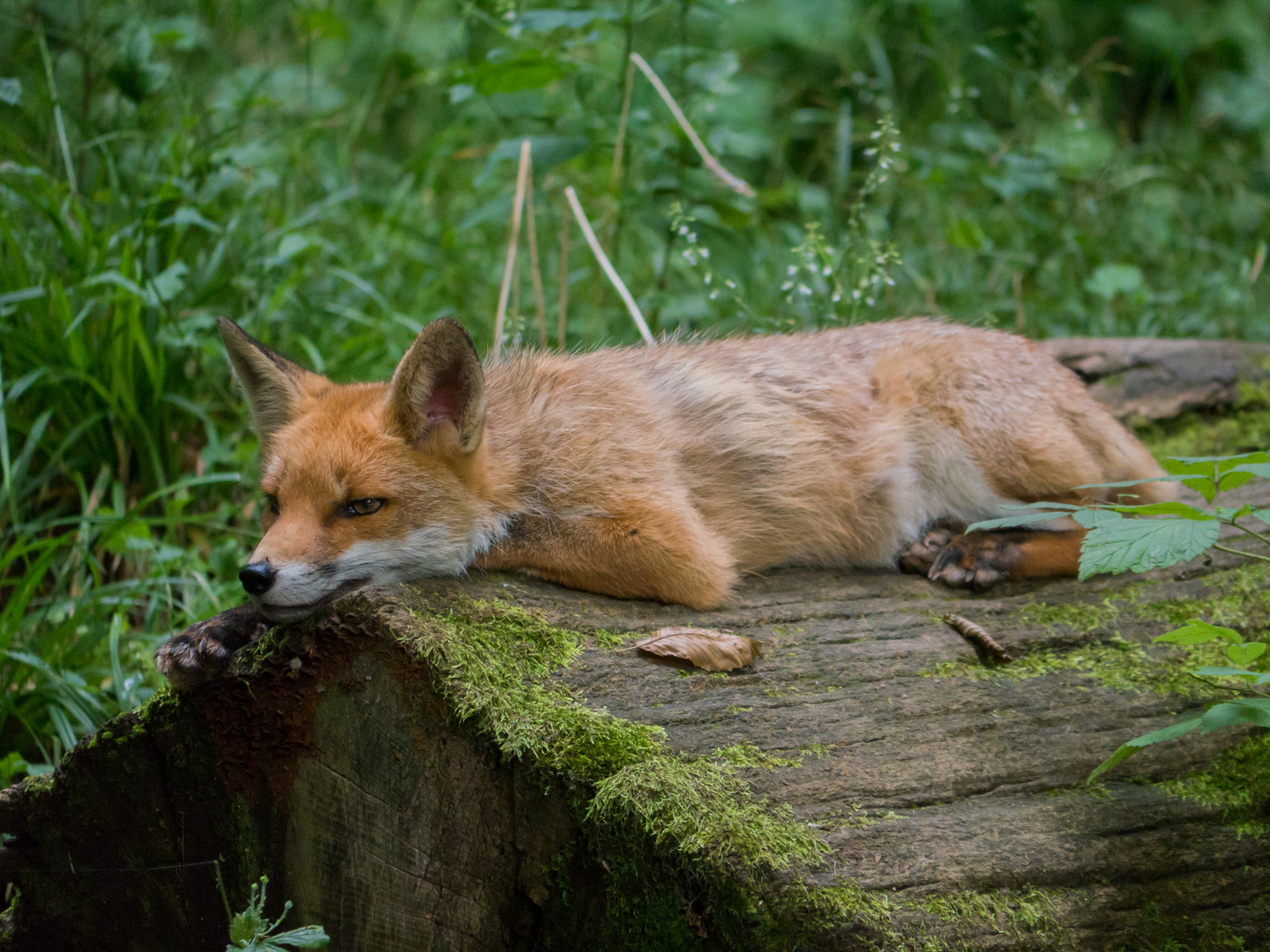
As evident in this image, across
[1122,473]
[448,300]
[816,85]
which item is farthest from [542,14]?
[816,85]

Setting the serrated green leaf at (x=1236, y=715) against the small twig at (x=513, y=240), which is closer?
the serrated green leaf at (x=1236, y=715)

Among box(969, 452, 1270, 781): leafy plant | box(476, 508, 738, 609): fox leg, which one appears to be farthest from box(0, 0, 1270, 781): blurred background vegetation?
box(969, 452, 1270, 781): leafy plant

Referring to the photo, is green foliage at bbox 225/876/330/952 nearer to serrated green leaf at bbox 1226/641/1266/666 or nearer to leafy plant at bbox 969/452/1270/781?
leafy plant at bbox 969/452/1270/781

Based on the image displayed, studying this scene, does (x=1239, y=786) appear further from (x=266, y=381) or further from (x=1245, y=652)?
(x=266, y=381)

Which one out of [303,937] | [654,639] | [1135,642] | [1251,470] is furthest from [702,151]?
[303,937]

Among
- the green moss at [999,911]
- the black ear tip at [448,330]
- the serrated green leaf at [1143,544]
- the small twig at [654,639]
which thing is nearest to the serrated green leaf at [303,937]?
the small twig at [654,639]

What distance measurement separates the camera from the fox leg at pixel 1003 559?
4371 millimetres

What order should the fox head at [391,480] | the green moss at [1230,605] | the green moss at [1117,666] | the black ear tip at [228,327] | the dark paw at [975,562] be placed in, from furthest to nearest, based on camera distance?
1. the dark paw at [975,562]
2. the green moss at [1230,605]
3. the black ear tip at [228,327]
4. the green moss at [1117,666]
5. the fox head at [391,480]

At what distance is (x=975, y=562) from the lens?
4395 millimetres

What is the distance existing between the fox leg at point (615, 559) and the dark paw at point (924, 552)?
1.21 metres

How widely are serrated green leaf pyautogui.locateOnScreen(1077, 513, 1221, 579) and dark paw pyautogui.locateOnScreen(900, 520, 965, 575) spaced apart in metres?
1.72

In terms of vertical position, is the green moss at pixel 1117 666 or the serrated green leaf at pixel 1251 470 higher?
the serrated green leaf at pixel 1251 470

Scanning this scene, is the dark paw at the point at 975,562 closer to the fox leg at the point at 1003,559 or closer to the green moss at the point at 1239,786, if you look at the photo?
the fox leg at the point at 1003,559

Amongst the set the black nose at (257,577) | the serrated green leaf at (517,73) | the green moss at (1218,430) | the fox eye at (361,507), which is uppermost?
the serrated green leaf at (517,73)
